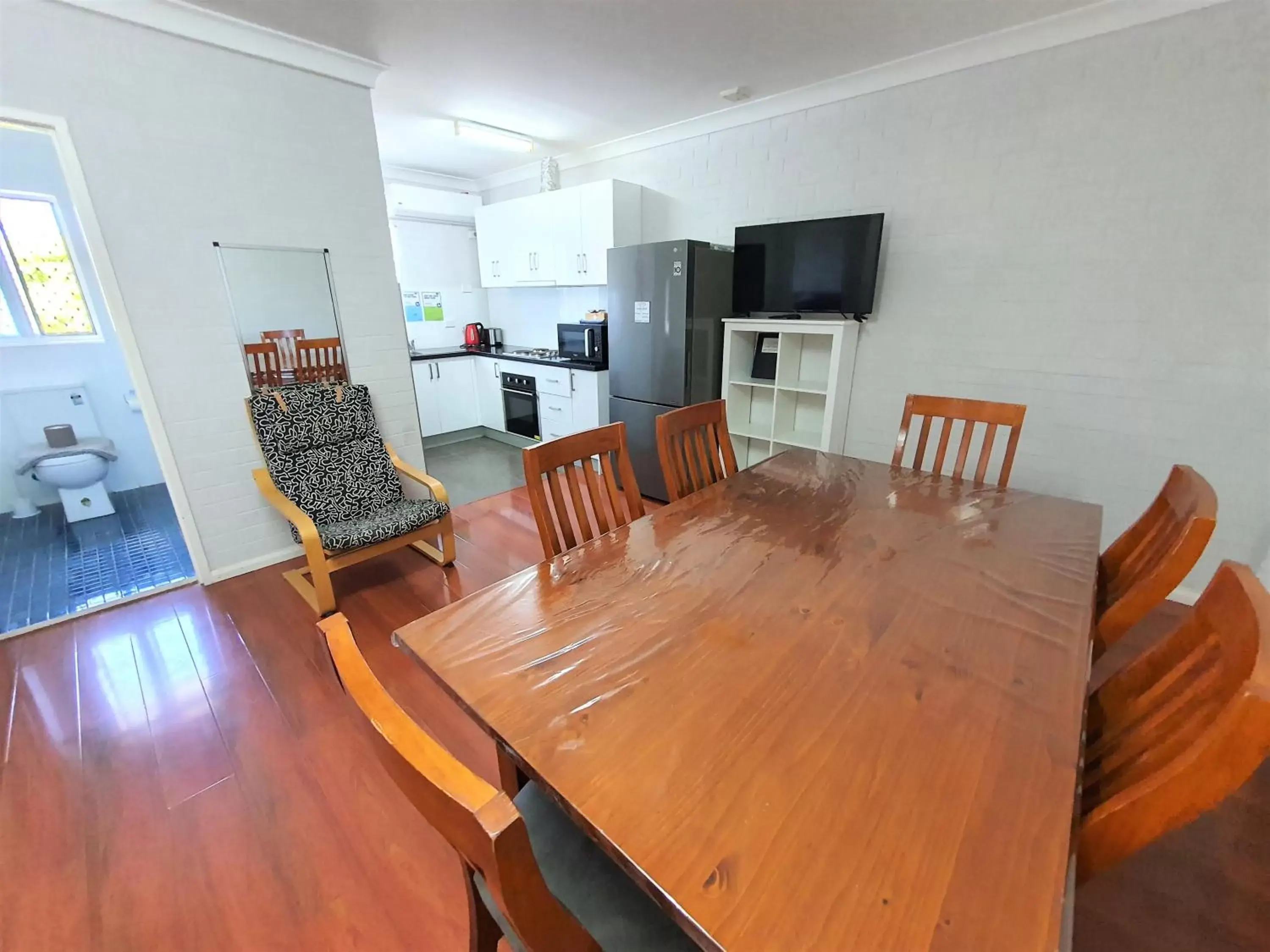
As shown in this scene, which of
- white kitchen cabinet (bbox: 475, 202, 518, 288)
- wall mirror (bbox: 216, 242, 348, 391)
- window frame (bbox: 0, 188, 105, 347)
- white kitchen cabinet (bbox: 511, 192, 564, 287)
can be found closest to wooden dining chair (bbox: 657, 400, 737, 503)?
wall mirror (bbox: 216, 242, 348, 391)

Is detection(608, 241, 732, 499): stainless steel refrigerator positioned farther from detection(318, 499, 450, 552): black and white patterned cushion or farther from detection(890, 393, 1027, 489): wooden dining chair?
detection(890, 393, 1027, 489): wooden dining chair

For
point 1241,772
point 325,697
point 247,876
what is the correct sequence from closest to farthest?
point 1241,772 → point 247,876 → point 325,697

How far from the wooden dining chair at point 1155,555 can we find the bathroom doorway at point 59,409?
12.9 feet

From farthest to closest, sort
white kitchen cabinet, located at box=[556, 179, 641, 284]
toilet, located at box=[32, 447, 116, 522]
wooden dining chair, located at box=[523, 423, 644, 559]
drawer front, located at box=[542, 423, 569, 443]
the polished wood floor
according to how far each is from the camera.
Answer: drawer front, located at box=[542, 423, 569, 443] < white kitchen cabinet, located at box=[556, 179, 641, 284] < toilet, located at box=[32, 447, 116, 522] < wooden dining chair, located at box=[523, 423, 644, 559] < the polished wood floor

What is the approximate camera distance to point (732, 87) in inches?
115

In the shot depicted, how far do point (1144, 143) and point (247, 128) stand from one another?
416 centimetres

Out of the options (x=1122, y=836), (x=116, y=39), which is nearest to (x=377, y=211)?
(x=116, y=39)

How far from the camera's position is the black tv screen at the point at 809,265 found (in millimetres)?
2777

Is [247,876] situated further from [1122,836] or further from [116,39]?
[116,39]

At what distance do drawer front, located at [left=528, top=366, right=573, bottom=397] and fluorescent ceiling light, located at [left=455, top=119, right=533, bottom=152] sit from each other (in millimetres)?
1713

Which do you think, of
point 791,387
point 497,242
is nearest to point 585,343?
point 497,242

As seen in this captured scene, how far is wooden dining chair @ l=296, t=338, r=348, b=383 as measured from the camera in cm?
288

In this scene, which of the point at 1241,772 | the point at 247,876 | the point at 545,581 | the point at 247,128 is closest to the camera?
the point at 1241,772

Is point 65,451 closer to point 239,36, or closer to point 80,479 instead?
point 80,479
